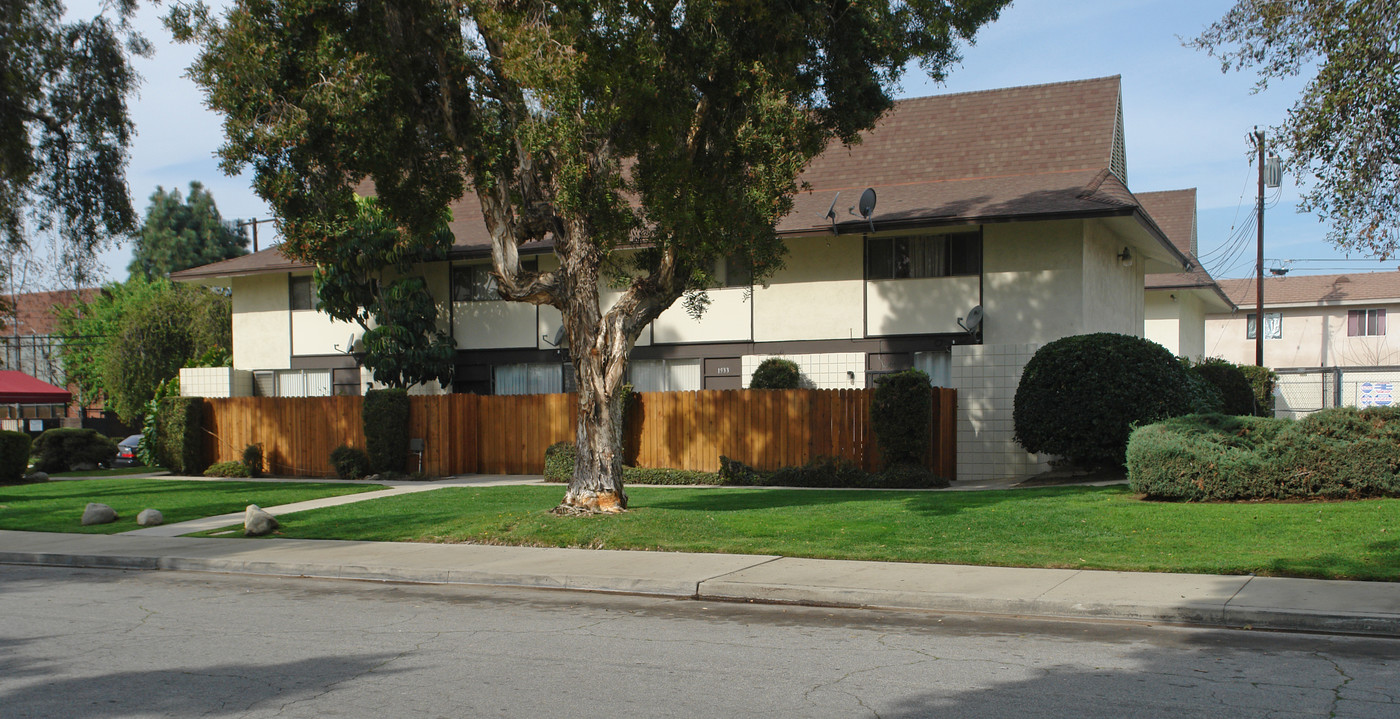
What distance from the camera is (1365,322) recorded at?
144 feet

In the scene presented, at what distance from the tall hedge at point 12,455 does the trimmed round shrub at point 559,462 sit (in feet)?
43.9

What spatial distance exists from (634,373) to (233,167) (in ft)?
42.7

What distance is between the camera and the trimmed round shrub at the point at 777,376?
73.1 ft

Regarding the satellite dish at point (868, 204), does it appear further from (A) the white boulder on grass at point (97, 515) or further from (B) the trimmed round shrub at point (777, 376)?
(A) the white boulder on grass at point (97, 515)

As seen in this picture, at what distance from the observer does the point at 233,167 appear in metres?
12.8

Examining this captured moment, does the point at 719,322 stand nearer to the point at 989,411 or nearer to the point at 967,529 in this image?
the point at 989,411

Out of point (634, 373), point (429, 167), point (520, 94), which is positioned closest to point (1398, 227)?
point (520, 94)

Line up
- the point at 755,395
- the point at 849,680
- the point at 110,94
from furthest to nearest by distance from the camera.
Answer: the point at 755,395, the point at 110,94, the point at 849,680

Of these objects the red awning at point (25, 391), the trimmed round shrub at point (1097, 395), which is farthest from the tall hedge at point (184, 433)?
the trimmed round shrub at point (1097, 395)

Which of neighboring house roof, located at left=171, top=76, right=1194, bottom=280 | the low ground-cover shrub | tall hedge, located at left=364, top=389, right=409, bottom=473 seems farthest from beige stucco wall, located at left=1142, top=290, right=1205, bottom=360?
tall hedge, located at left=364, top=389, right=409, bottom=473

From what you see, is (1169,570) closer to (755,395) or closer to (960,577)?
(960,577)

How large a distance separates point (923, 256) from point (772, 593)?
545 inches

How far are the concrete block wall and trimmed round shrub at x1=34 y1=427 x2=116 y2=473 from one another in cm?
2451

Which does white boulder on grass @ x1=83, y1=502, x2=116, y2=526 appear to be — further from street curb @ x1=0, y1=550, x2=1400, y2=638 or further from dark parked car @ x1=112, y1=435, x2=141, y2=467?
dark parked car @ x1=112, y1=435, x2=141, y2=467
